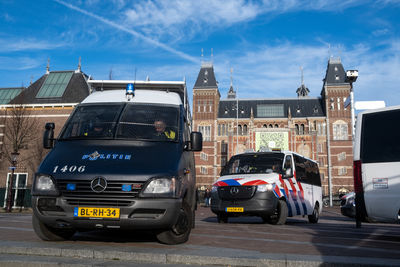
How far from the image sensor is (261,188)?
9.48m

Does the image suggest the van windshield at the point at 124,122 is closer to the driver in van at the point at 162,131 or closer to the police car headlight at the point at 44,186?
the driver in van at the point at 162,131

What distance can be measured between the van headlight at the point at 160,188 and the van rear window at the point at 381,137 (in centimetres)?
343

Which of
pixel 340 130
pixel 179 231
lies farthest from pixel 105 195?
pixel 340 130

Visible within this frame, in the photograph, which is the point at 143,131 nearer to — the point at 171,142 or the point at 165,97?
the point at 171,142

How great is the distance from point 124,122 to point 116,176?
1.43 meters

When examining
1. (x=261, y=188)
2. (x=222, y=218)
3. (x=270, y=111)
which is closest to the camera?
(x=261, y=188)

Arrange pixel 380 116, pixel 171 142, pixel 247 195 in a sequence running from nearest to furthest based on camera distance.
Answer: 1. pixel 171 142
2. pixel 380 116
3. pixel 247 195

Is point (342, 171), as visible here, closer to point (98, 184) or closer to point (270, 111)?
point (270, 111)

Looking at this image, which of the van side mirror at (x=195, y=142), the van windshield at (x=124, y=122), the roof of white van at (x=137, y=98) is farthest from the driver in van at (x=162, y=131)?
the roof of white van at (x=137, y=98)

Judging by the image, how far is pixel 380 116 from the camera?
612cm

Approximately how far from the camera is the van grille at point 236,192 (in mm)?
9532

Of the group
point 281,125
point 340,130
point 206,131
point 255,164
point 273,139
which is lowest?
point 255,164

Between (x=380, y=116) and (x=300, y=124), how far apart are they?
6252 centimetres

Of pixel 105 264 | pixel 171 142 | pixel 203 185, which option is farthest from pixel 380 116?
pixel 203 185
